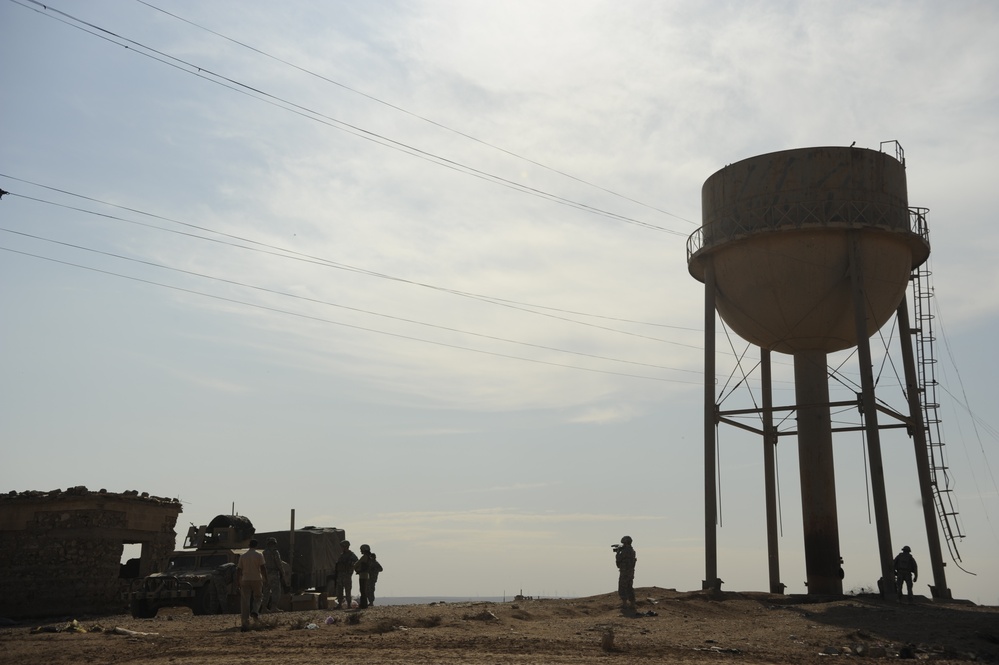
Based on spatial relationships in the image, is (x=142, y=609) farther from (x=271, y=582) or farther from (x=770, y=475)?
(x=770, y=475)

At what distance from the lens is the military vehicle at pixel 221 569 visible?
21078 mm

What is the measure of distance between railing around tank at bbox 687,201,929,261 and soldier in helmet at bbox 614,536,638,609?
9.61 metres

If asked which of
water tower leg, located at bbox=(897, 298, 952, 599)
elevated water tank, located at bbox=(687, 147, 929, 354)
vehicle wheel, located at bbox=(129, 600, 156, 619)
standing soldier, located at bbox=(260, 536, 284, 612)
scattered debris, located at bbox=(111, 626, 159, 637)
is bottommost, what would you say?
scattered debris, located at bbox=(111, 626, 159, 637)

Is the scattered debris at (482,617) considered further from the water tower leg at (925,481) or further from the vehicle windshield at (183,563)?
the water tower leg at (925,481)

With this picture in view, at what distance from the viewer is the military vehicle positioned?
21078 mm

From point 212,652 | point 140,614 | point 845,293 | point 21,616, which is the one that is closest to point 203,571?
point 140,614

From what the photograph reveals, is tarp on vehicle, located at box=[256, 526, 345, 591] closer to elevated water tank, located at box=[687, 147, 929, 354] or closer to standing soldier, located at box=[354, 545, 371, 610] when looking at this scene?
standing soldier, located at box=[354, 545, 371, 610]

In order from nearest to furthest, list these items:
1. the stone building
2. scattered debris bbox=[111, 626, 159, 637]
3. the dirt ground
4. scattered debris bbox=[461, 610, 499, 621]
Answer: the dirt ground, scattered debris bbox=[111, 626, 159, 637], scattered debris bbox=[461, 610, 499, 621], the stone building

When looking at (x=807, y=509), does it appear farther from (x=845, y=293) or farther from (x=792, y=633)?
(x=792, y=633)

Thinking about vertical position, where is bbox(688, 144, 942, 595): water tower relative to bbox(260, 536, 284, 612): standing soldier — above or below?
above

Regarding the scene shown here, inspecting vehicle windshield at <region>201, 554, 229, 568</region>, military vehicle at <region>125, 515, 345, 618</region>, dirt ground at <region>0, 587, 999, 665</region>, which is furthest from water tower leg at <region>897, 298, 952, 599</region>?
vehicle windshield at <region>201, 554, 229, 568</region>

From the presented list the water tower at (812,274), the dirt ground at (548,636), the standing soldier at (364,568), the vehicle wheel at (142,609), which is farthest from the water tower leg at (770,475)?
the vehicle wheel at (142,609)

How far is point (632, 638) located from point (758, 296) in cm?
1274

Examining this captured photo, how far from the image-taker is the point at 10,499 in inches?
946
